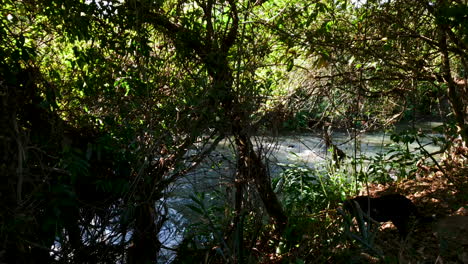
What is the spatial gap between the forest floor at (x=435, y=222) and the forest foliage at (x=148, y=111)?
22.9 inches

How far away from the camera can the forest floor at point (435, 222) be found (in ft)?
10.7

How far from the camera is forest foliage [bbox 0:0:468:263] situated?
2.80 m

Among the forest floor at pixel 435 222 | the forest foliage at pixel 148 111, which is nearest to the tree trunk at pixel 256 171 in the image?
the forest foliage at pixel 148 111

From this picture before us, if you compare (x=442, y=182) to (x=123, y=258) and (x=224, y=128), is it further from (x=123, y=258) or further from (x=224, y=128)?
(x=123, y=258)

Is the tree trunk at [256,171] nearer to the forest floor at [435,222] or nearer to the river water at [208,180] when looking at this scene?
the river water at [208,180]

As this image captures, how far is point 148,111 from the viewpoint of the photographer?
11.1 ft

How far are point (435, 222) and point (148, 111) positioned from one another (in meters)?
Answer: 2.85

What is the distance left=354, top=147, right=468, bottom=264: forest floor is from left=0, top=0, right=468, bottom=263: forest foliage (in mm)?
582

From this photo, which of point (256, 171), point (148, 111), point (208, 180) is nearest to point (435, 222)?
point (256, 171)

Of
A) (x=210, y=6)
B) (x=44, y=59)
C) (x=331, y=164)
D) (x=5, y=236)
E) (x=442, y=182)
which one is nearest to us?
(x=5, y=236)

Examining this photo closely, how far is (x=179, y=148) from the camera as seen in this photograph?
330cm

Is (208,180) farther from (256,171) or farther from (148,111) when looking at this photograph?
(148,111)

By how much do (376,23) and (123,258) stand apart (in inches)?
136

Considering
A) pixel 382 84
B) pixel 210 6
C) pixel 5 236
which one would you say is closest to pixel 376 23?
pixel 382 84
